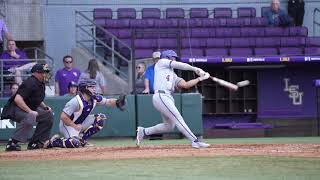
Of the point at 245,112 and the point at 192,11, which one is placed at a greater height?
the point at 192,11

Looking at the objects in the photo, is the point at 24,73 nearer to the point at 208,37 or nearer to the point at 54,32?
the point at 54,32

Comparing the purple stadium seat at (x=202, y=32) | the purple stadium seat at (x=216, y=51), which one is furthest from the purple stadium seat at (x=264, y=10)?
the purple stadium seat at (x=216, y=51)

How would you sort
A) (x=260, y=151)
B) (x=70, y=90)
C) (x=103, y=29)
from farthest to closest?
1. (x=103, y=29)
2. (x=70, y=90)
3. (x=260, y=151)

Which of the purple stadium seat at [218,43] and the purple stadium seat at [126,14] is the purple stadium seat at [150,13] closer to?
the purple stadium seat at [126,14]

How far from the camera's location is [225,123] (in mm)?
20625

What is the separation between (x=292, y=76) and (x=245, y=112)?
1816 mm

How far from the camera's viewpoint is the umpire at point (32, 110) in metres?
12.6

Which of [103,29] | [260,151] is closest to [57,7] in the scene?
[103,29]

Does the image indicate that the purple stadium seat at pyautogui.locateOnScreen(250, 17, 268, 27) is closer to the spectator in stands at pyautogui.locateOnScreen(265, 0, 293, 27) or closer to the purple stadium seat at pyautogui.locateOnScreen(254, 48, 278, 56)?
the spectator in stands at pyautogui.locateOnScreen(265, 0, 293, 27)

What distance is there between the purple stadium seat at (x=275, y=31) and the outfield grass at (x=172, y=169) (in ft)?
37.1

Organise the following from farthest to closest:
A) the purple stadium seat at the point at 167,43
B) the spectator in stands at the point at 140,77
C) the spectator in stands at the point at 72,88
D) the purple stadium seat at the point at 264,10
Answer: the purple stadium seat at the point at 264,10, the purple stadium seat at the point at 167,43, the spectator in stands at the point at 140,77, the spectator in stands at the point at 72,88

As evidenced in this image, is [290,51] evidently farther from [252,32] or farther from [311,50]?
[252,32]

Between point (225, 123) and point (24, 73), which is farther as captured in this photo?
point (225, 123)

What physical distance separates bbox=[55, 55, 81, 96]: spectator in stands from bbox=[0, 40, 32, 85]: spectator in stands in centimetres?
76
